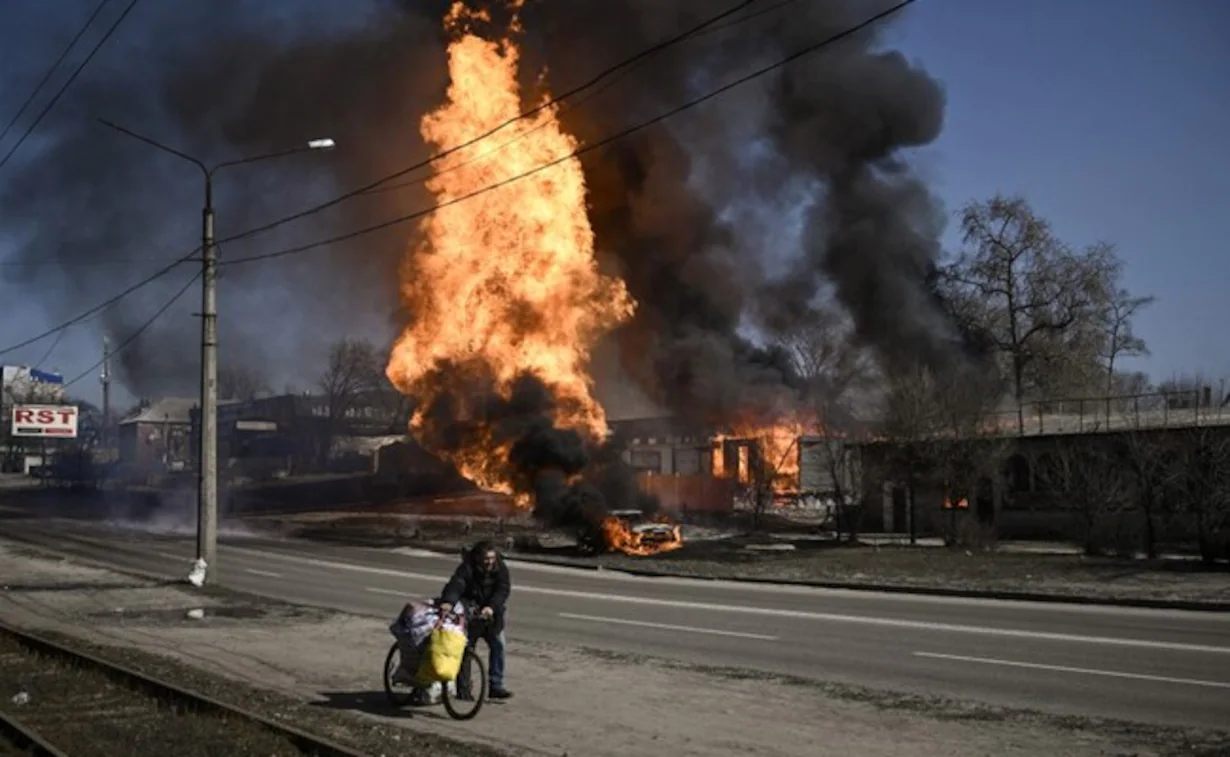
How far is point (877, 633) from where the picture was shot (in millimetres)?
17172

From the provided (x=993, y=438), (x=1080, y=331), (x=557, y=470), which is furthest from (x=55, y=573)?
(x=1080, y=331)

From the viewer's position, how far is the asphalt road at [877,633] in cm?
1218

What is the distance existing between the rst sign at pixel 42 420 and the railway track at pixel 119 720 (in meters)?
51.9

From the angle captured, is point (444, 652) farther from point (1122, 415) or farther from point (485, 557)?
point (1122, 415)

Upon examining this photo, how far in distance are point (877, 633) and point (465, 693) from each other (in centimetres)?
786

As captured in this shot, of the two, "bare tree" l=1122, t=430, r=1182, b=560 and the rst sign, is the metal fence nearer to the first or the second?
"bare tree" l=1122, t=430, r=1182, b=560

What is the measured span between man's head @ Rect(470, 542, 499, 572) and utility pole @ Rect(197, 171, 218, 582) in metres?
14.5

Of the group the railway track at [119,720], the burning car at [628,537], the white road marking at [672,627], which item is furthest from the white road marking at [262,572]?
the railway track at [119,720]

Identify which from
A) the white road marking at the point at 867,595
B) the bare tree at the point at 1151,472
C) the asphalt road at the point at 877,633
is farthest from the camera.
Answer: the bare tree at the point at 1151,472

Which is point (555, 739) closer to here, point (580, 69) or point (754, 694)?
point (754, 694)

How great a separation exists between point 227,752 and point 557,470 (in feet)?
101

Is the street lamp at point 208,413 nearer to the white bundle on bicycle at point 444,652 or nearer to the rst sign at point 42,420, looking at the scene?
the white bundle on bicycle at point 444,652

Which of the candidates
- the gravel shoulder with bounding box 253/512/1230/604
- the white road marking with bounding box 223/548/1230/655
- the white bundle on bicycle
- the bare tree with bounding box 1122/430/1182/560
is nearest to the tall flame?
the gravel shoulder with bounding box 253/512/1230/604

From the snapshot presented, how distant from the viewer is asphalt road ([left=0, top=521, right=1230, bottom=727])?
12.2m
